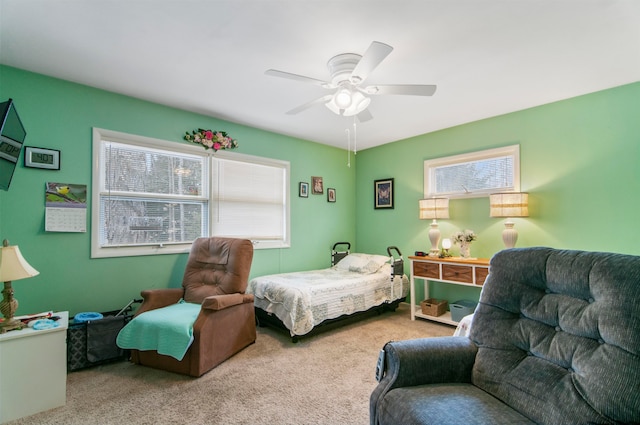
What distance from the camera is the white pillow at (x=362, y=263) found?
4098mm

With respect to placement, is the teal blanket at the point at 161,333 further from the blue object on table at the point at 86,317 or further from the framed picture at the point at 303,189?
the framed picture at the point at 303,189

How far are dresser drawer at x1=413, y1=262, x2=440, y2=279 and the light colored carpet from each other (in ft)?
3.74

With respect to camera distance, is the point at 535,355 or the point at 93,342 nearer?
the point at 535,355

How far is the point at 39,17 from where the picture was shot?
1923 mm

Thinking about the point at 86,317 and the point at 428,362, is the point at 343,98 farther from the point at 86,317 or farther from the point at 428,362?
the point at 86,317

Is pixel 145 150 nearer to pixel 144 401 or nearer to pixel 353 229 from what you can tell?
pixel 144 401

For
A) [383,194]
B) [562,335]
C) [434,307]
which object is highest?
[383,194]

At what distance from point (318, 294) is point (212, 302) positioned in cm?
113

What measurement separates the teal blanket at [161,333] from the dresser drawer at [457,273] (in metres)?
2.75

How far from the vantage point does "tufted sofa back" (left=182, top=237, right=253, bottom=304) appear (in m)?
3.00

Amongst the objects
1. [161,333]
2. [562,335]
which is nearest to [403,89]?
[562,335]

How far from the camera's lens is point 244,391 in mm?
2234

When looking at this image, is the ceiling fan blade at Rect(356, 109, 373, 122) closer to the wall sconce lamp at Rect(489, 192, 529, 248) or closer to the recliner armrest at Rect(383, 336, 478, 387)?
the wall sconce lamp at Rect(489, 192, 529, 248)

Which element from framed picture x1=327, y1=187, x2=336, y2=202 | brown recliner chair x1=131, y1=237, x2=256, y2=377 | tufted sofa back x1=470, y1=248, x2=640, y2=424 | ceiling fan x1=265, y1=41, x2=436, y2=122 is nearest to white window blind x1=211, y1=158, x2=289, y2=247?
brown recliner chair x1=131, y1=237, x2=256, y2=377
